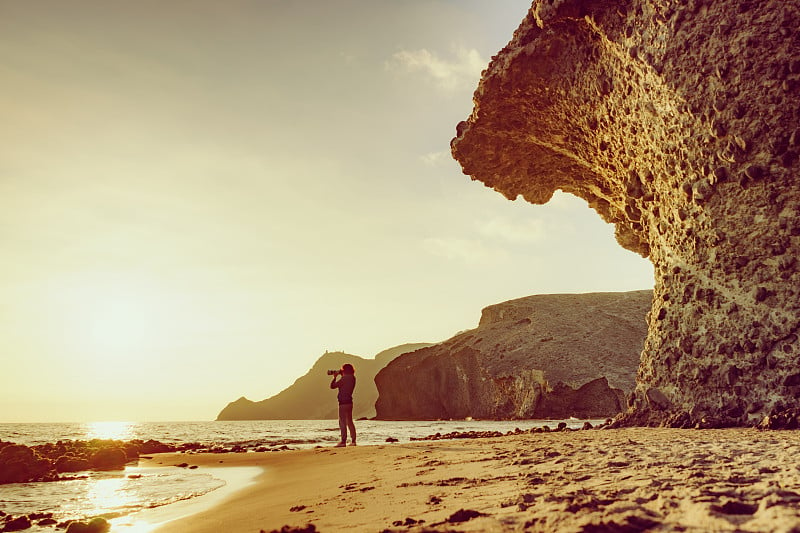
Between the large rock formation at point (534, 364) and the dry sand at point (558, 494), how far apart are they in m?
38.4

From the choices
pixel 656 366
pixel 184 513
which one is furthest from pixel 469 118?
pixel 184 513

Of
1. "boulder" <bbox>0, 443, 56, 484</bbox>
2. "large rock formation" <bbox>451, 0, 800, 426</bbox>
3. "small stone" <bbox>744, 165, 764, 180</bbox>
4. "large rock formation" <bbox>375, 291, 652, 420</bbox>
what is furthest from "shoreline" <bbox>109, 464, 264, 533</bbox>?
"large rock formation" <bbox>375, 291, 652, 420</bbox>

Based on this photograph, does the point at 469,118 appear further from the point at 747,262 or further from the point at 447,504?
the point at 447,504

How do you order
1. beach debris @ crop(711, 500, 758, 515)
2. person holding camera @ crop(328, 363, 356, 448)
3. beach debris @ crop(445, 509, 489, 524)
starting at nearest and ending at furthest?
beach debris @ crop(711, 500, 758, 515) < beach debris @ crop(445, 509, 489, 524) < person holding camera @ crop(328, 363, 356, 448)

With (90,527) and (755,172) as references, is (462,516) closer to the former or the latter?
(90,527)

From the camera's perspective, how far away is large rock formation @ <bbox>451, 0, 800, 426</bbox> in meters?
7.57

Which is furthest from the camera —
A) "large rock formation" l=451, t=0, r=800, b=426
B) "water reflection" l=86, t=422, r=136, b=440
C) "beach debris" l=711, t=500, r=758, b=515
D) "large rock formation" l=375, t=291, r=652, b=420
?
"large rock formation" l=375, t=291, r=652, b=420

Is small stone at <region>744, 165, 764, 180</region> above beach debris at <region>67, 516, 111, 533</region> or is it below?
above

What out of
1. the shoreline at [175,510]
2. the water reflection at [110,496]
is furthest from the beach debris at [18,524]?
the shoreline at [175,510]

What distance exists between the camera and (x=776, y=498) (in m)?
2.43

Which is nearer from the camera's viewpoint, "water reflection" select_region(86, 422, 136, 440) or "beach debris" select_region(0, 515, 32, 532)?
"beach debris" select_region(0, 515, 32, 532)

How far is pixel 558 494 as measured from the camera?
3.04m

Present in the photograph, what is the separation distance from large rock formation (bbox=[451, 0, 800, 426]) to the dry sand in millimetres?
2488

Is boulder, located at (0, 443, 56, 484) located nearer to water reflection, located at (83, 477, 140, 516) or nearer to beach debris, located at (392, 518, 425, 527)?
water reflection, located at (83, 477, 140, 516)
